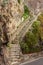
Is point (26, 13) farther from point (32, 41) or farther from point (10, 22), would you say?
point (10, 22)

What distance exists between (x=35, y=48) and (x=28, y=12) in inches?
185

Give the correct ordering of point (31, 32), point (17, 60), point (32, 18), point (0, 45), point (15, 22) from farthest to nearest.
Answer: point (32, 18) → point (31, 32) → point (15, 22) → point (17, 60) → point (0, 45)

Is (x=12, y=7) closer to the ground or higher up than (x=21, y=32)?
higher up

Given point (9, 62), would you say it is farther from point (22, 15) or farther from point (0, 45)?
point (22, 15)

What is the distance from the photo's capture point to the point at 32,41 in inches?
1061

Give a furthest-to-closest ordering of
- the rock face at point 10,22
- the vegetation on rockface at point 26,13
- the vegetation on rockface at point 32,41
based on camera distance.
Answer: the vegetation on rockface at point 26,13 → the vegetation on rockface at point 32,41 → the rock face at point 10,22

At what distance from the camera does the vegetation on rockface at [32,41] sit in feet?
85.9

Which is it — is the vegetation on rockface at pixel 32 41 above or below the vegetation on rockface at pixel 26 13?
below

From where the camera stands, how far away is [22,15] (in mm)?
28422

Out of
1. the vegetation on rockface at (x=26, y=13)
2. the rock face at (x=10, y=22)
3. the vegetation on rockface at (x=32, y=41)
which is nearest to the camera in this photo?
the rock face at (x=10, y=22)

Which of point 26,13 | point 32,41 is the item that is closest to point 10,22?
point 32,41

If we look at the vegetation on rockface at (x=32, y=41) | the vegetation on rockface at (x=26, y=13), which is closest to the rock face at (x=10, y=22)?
the vegetation on rockface at (x=26, y=13)

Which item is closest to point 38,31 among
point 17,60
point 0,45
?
point 17,60

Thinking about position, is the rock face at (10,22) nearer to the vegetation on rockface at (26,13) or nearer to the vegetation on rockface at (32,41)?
the vegetation on rockface at (26,13)
